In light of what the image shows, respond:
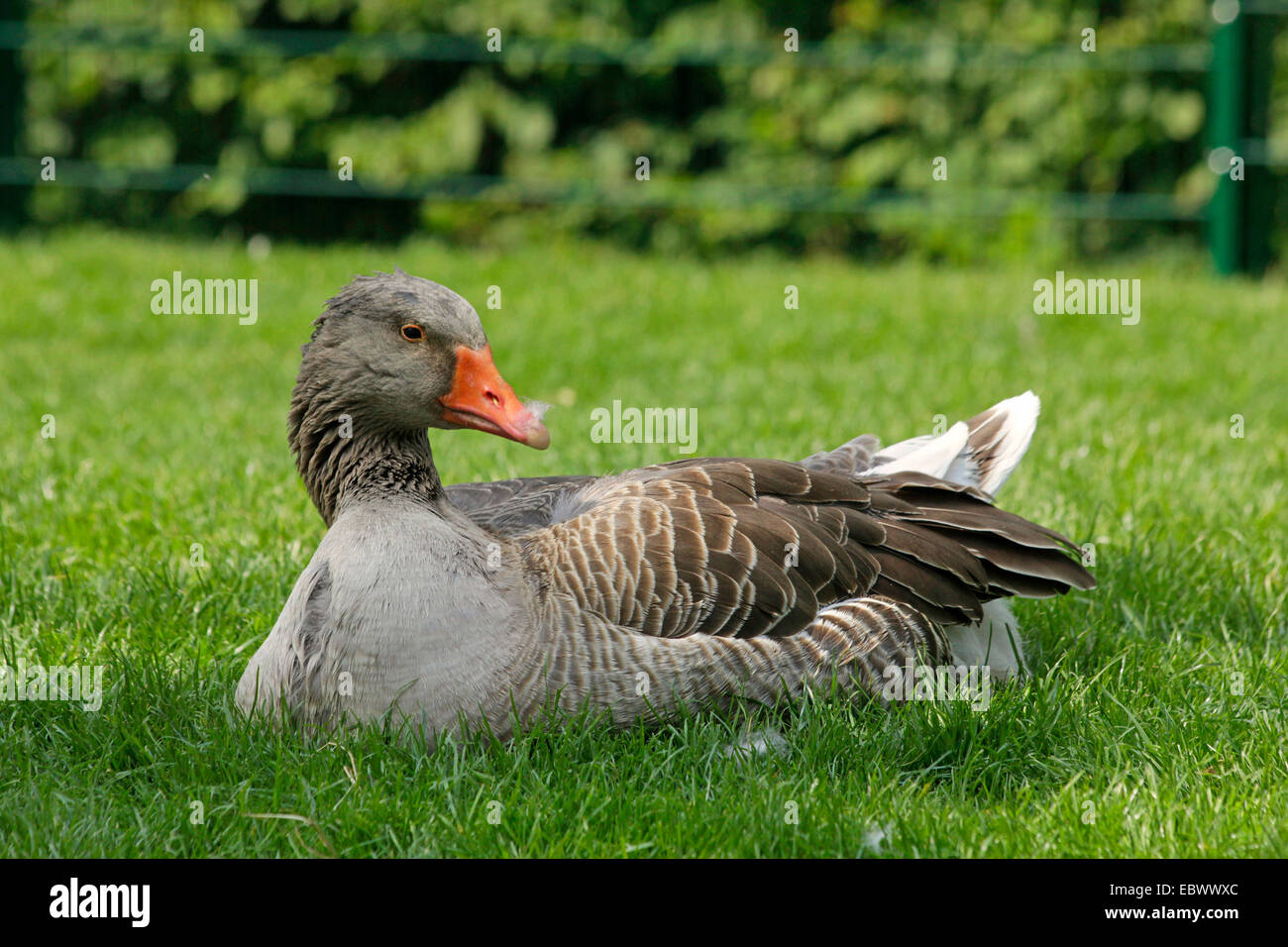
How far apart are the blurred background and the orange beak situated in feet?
24.4

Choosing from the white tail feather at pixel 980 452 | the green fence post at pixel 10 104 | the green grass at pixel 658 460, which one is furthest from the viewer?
the green fence post at pixel 10 104

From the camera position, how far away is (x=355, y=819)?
10.2 ft

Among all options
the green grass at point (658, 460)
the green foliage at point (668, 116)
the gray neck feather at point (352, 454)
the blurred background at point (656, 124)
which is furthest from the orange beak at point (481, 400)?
the green foliage at point (668, 116)

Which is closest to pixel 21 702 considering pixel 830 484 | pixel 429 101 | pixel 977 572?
pixel 830 484

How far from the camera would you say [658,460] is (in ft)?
20.0

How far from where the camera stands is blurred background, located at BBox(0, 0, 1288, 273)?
10594 millimetres

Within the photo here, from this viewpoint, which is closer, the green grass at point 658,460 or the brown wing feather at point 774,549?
the green grass at point 658,460

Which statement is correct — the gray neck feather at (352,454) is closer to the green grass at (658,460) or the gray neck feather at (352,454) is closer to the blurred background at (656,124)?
the green grass at (658,460)

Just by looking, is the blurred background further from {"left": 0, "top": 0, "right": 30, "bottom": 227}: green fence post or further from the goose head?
the goose head

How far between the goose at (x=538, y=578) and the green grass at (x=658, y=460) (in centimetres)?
12

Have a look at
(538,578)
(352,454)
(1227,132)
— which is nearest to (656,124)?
(1227,132)

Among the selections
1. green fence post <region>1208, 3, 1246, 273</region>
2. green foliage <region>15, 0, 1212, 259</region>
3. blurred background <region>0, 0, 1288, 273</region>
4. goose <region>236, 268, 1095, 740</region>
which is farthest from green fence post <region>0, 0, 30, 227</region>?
green fence post <region>1208, 3, 1246, 273</region>

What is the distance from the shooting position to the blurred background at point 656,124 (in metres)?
10.6

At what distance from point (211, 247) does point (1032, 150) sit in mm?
6214
